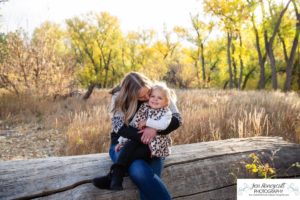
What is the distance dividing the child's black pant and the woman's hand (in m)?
0.07

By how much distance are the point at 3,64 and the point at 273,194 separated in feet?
31.2

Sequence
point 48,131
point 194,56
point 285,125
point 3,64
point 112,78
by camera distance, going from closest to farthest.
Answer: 1. point 285,125
2. point 48,131
3. point 3,64
4. point 194,56
5. point 112,78

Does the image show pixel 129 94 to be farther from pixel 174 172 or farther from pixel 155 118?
pixel 174 172

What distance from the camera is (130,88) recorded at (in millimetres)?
3273

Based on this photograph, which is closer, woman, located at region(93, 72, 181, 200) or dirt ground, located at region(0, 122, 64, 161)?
woman, located at region(93, 72, 181, 200)

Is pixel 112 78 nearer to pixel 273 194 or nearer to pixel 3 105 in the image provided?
pixel 3 105

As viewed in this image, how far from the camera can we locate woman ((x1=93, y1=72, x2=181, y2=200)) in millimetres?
2938

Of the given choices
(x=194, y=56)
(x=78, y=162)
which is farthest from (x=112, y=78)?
(x=78, y=162)

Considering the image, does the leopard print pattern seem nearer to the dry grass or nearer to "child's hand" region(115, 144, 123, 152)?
"child's hand" region(115, 144, 123, 152)

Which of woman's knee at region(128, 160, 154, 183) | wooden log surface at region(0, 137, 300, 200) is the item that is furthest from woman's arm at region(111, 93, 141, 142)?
wooden log surface at region(0, 137, 300, 200)

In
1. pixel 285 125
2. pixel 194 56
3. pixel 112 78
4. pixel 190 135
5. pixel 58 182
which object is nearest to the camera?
pixel 58 182

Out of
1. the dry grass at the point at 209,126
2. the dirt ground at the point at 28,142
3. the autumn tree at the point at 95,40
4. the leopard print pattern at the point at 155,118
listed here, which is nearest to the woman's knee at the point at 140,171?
the leopard print pattern at the point at 155,118

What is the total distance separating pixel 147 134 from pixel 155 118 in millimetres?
167

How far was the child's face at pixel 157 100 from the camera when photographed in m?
3.19
